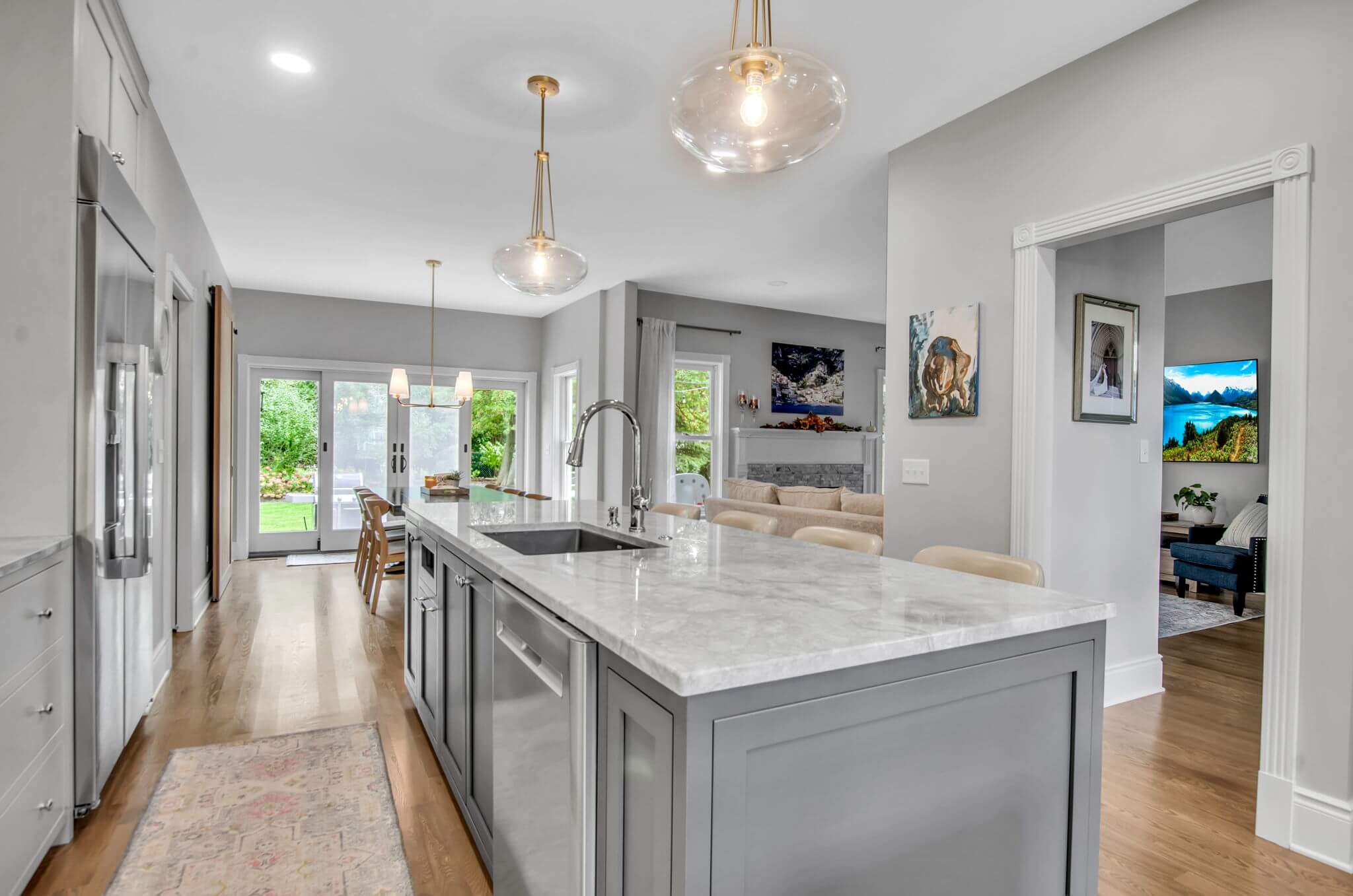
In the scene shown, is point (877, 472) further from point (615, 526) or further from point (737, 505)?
point (615, 526)

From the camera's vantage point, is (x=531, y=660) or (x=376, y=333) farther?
(x=376, y=333)

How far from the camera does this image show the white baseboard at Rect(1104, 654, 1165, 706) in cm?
321

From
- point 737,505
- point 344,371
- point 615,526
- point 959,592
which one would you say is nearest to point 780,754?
point 959,592

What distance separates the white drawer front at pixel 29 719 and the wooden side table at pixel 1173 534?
6.77 m

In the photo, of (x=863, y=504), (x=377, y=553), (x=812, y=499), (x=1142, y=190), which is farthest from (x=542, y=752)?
(x=377, y=553)

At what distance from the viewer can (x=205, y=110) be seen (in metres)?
3.23

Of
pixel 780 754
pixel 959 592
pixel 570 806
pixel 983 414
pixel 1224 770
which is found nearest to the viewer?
pixel 780 754

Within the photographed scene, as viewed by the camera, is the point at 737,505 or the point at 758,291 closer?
the point at 737,505

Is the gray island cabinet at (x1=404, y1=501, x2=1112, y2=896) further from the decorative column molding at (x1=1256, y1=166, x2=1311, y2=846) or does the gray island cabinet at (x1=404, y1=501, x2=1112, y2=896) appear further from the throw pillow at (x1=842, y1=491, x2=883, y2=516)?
the throw pillow at (x1=842, y1=491, x2=883, y2=516)

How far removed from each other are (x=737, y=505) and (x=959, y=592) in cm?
372

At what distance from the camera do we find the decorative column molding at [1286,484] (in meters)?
2.09

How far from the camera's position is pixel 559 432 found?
7969mm

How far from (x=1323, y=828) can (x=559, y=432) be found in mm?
6861

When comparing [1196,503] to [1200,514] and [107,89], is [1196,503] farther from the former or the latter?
[107,89]
